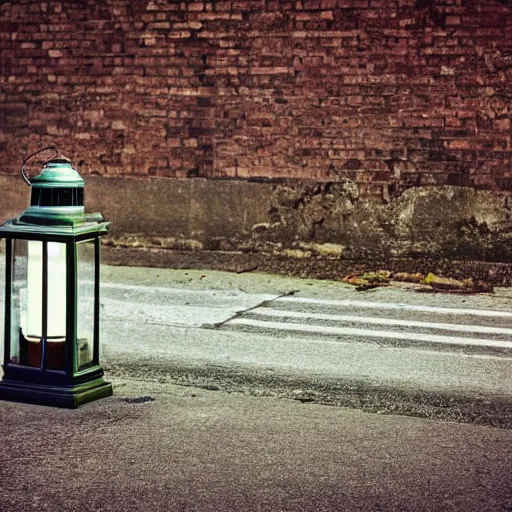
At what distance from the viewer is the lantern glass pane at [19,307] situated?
235 inches

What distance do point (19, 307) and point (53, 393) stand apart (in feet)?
1.68

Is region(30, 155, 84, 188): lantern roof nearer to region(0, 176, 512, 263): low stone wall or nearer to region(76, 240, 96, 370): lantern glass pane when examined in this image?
region(76, 240, 96, 370): lantern glass pane

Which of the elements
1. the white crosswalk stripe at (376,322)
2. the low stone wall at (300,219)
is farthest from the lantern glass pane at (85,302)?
the low stone wall at (300,219)

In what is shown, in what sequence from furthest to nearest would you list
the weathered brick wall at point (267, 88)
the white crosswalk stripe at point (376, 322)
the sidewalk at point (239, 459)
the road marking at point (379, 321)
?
the weathered brick wall at point (267, 88) → the road marking at point (379, 321) → the white crosswalk stripe at point (376, 322) → the sidewalk at point (239, 459)

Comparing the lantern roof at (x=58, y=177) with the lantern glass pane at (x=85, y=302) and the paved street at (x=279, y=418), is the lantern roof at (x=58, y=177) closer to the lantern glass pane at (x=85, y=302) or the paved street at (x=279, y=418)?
the lantern glass pane at (x=85, y=302)

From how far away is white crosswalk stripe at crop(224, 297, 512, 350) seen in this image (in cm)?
823

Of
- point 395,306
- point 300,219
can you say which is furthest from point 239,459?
point 300,219

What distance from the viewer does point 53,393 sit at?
5965 mm

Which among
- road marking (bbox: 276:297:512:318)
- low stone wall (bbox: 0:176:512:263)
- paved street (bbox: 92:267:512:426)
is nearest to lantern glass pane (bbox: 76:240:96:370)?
paved street (bbox: 92:267:512:426)

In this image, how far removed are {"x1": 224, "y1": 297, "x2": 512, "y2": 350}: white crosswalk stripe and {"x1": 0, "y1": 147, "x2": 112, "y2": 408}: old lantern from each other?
254 centimetres

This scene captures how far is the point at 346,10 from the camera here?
1103 cm

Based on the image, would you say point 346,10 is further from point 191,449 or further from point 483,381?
point 191,449

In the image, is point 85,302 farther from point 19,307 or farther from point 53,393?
point 53,393

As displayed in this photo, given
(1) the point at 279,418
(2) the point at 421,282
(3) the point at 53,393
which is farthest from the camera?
(2) the point at 421,282
